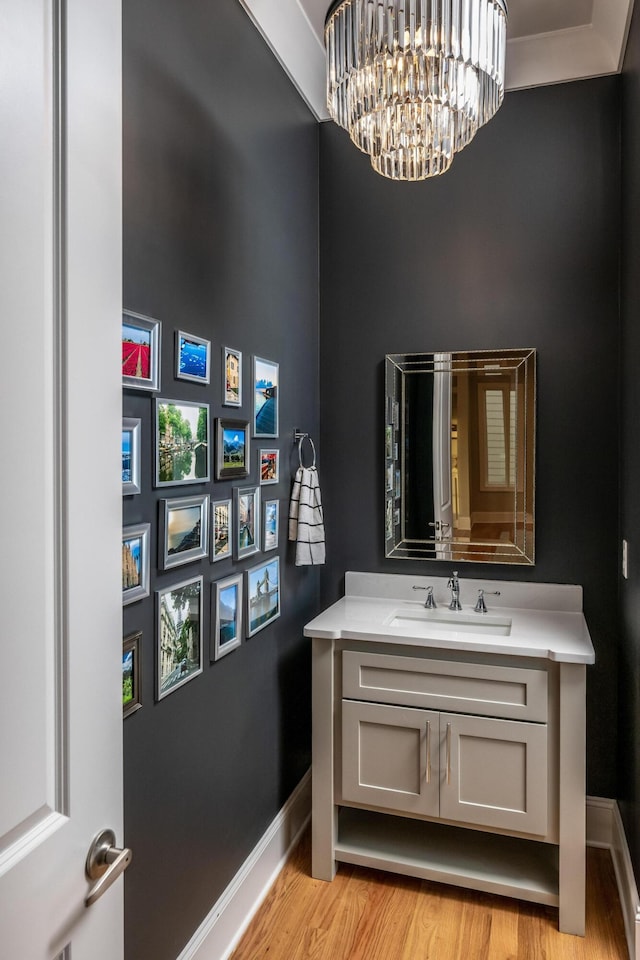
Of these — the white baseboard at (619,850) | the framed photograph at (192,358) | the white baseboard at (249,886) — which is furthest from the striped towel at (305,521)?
the white baseboard at (619,850)

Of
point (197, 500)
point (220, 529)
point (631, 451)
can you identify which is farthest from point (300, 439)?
point (631, 451)

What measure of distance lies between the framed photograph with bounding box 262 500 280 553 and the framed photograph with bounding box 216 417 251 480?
0.21 m

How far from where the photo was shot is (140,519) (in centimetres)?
139

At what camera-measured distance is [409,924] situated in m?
1.95

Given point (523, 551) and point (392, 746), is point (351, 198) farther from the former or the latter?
point (392, 746)

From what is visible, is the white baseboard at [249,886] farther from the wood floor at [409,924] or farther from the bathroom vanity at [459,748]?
the bathroom vanity at [459,748]

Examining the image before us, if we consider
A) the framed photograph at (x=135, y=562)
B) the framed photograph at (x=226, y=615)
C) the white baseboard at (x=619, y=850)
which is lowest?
the white baseboard at (x=619, y=850)

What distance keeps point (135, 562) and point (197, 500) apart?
29 cm

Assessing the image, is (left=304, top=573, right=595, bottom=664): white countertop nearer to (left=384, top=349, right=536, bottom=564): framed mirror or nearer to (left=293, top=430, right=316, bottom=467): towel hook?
(left=384, top=349, right=536, bottom=564): framed mirror

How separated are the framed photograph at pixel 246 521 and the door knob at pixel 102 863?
1.06m

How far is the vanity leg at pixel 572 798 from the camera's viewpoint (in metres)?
1.89

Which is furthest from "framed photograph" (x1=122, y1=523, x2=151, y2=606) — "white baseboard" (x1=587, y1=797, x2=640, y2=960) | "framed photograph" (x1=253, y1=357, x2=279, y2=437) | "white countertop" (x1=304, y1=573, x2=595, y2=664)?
"white baseboard" (x1=587, y1=797, x2=640, y2=960)

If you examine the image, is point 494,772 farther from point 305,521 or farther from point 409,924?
point 305,521

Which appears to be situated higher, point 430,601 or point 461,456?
point 461,456
